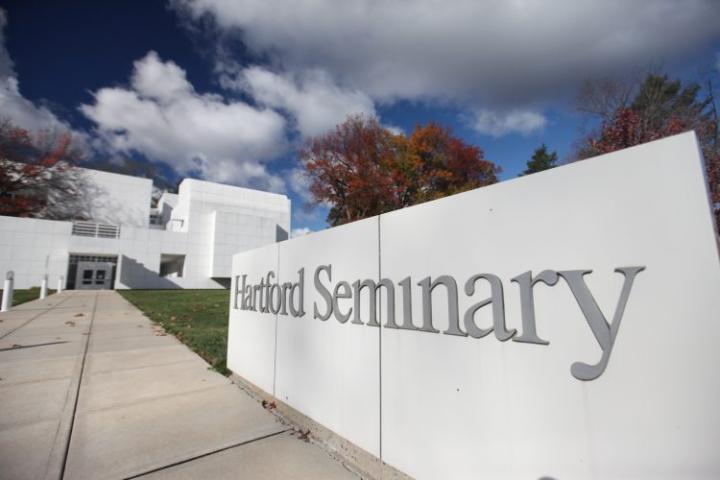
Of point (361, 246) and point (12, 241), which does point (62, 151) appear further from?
point (361, 246)

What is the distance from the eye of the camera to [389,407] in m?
2.41

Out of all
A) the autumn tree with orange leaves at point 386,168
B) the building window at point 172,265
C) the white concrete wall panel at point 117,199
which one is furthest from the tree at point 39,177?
the autumn tree with orange leaves at point 386,168

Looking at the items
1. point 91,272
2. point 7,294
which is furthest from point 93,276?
point 7,294

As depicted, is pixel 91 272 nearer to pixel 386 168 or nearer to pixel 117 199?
pixel 117 199

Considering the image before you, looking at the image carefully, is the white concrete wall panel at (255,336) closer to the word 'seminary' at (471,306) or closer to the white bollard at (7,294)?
the word 'seminary' at (471,306)

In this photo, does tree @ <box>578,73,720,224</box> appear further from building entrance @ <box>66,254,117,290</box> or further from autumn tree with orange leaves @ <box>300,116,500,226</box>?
building entrance @ <box>66,254,117,290</box>

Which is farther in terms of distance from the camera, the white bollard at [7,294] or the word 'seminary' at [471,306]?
the white bollard at [7,294]

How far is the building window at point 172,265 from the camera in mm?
37438

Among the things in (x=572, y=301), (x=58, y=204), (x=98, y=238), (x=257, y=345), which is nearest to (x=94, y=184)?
(x=58, y=204)

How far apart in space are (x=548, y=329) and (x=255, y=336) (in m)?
3.58

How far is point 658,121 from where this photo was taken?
14.9 meters

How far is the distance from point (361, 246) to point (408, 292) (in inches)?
24.5

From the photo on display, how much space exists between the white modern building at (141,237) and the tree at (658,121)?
34.2 meters

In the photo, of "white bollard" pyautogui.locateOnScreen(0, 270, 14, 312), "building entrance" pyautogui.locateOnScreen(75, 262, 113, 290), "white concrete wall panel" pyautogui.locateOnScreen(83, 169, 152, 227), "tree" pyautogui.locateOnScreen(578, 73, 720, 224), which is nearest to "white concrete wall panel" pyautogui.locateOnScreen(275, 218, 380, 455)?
"tree" pyautogui.locateOnScreen(578, 73, 720, 224)
